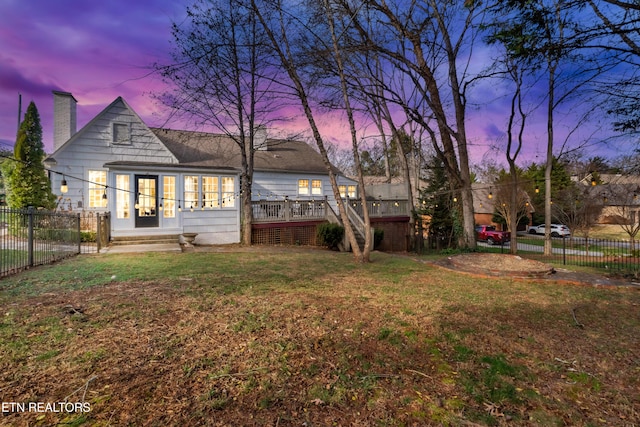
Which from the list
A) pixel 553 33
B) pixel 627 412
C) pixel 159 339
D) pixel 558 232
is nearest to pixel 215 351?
pixel 159 339

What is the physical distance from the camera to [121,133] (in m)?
13.4

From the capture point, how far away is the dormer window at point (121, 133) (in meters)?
13.3

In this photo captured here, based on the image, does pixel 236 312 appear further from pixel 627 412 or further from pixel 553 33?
pixel 553 33

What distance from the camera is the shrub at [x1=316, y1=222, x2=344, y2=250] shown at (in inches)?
533

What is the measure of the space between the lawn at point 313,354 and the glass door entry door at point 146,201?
7.41 metres

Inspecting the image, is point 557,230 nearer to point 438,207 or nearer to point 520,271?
point 438,207

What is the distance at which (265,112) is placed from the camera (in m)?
13.0

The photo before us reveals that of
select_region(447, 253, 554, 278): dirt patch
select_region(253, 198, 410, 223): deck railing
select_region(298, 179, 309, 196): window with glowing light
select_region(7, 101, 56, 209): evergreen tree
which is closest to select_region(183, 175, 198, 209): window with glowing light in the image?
select_region(253, 198, 410, 223): deck railing

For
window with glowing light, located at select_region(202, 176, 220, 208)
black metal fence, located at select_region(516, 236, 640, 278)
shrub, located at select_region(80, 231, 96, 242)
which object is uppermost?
window with glowing light, located at select_region(202, 176, 220, 208)

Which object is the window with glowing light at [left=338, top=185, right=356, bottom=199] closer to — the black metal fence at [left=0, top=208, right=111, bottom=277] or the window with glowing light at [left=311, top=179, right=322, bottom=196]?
the window with glowing light at [left=311, top=179, right=322, bottom=196]

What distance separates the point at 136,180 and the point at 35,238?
17.5 feet

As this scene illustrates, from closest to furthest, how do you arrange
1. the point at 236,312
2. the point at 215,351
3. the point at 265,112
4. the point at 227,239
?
1. the point at 215,351
2. the point at 236,312
3. the point at 265,112
4. the point at 227,239

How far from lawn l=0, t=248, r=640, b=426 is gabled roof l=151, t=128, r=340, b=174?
1067 centimetres

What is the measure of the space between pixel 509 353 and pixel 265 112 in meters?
12.2
